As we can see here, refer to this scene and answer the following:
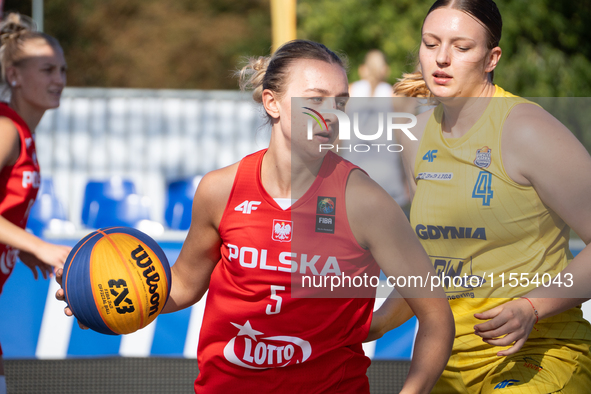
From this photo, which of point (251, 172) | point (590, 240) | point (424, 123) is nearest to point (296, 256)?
point (251, 172)

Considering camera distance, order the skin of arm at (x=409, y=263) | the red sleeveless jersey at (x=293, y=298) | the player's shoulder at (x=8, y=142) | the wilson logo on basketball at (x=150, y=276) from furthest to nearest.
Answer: the player's shoulder at (x=8, y=142) → the wilson logo on basketball at (x=150, y=276) → the red sleeveless jersey at (x=293, y=298) → the skin of arm at (x=409, y=263)

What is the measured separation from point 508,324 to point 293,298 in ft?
2.51

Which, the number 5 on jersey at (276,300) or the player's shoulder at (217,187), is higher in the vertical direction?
the player's shoulder at (217,187)

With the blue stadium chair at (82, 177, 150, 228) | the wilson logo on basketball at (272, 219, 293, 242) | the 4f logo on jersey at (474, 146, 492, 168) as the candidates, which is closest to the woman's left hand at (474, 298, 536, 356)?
the 4f logo on jersey at (474, 146, 492, 168)

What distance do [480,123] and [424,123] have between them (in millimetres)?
349

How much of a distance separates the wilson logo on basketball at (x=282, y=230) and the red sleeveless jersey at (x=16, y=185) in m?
1.75

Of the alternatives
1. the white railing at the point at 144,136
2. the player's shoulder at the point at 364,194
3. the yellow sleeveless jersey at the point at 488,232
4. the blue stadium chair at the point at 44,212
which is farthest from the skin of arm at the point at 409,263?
the white railing at the point at 144,136

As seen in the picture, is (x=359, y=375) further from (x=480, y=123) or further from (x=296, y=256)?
(x=480, y=123)

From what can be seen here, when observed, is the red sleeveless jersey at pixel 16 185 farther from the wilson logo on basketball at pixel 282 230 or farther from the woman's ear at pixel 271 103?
the wilson logo on basketball at pixel 282 230

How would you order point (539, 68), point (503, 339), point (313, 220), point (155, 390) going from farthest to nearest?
point (539, 68), point (155, 390), point (313, 220), point (503, 339)

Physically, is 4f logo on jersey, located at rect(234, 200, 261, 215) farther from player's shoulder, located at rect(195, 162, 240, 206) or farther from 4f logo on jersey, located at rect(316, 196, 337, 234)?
4f logo on jersey, located at rect(316, 196, 337, 234)

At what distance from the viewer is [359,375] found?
237cm

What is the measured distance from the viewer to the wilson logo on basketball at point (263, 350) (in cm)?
229

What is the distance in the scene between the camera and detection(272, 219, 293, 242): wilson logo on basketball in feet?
7.55
